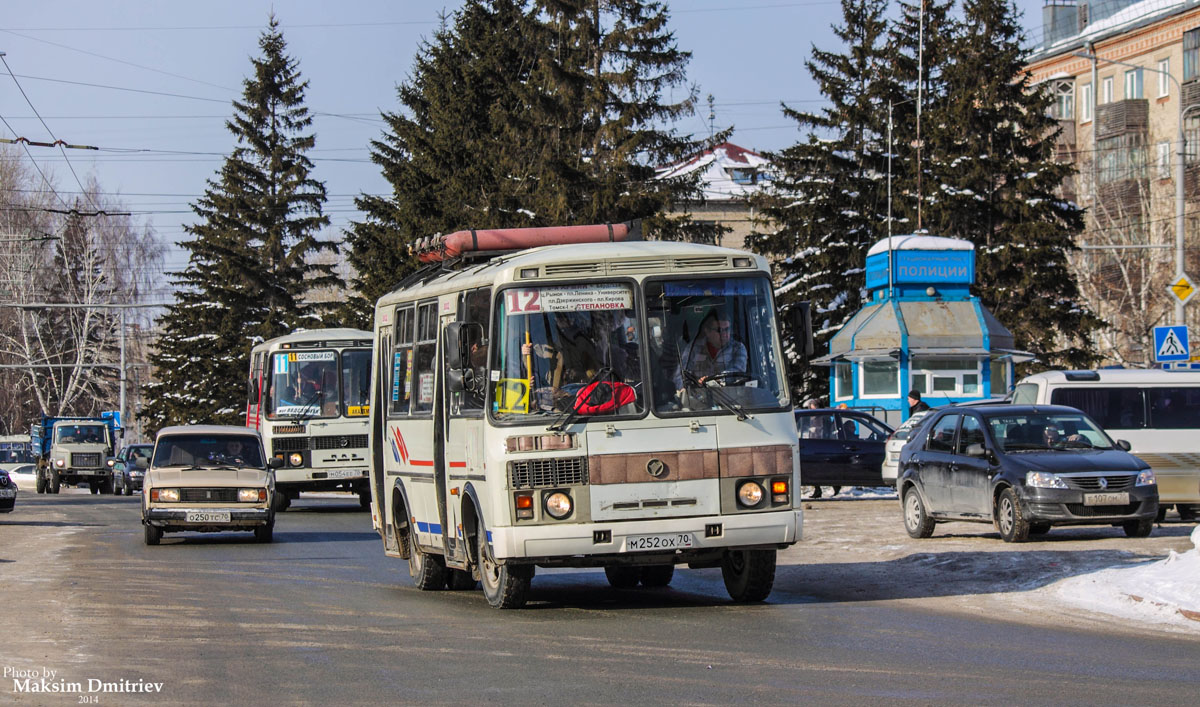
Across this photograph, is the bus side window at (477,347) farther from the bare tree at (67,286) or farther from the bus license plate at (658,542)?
the bare tree at (67,286)

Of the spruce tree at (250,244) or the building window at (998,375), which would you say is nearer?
the building window at (998,375)

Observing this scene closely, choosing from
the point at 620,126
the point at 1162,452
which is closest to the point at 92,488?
the point at 620,126

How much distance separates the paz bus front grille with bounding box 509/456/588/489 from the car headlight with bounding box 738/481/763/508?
1.22 metres

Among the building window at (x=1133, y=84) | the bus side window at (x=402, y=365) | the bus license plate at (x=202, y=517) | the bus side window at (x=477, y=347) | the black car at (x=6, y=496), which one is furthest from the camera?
the building window at (x=1133, y=84)

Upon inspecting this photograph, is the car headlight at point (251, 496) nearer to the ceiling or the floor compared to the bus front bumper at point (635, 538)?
nearer to the floor

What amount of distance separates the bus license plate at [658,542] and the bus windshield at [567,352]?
0.97 meters

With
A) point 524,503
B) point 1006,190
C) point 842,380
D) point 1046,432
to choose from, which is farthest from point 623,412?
point 1006,190

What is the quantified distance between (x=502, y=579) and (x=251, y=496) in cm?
1162

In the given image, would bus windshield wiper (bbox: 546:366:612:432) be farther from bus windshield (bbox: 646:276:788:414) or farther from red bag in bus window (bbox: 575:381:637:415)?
bus windshield (bbox: 646:276:788:414)

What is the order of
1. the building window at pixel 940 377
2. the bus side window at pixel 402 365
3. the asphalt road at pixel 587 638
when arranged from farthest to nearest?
the building window at pixel 940 377, the bus side window at pixel 402 365, the asphalt road at pixel 587 638

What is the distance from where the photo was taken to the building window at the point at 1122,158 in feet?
239

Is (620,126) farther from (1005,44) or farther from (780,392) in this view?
(780,392)

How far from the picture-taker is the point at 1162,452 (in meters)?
23.0

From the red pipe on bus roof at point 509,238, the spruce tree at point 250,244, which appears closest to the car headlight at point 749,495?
the red pipe on bus roof at point 509,238
